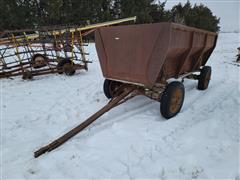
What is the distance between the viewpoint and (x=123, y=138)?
8.40 ft

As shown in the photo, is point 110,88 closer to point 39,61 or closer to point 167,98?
point 167,98

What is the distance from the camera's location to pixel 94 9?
22.4 meters

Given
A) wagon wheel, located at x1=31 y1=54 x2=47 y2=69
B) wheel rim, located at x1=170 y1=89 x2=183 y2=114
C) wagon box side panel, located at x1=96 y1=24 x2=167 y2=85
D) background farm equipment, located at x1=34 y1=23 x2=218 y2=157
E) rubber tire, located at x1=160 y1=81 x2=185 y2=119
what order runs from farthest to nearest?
1. wagon wheel, located at x1=31 y1=54 x2=47 y2=69
2. wheel rim, located at x1=170 y1=89 x2=183 y2=114
3. rubber tire, located at x1=160 y1=81 x2=185 y2=119
4. wagon box side panel, located at x1=96 y1=24 x2=167 y2=85
5. background farm equipment, located at x1=34 y1=23 x2=218 y2=157

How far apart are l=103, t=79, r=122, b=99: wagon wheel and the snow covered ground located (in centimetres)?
23

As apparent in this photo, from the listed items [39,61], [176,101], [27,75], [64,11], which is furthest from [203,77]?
[64,11]

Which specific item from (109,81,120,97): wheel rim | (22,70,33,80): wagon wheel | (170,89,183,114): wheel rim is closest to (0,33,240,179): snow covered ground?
(170,89,183,114): wheel rim

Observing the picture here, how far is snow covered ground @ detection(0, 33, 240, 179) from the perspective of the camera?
1.99m

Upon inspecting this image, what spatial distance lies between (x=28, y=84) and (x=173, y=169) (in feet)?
16.7

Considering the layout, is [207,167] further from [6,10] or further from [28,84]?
[6,10]

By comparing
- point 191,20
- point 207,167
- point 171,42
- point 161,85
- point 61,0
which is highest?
point 61,0

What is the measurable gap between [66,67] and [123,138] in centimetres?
448

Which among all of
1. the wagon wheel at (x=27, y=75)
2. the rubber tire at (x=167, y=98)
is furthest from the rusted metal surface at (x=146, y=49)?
the wagon wheel at (x=27, y=75)

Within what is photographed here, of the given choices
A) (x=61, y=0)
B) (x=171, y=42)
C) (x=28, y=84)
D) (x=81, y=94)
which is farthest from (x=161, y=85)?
(x=61, y=0)

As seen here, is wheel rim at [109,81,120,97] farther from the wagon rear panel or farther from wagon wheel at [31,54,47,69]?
wagon wheel at [31,54,47,69]
